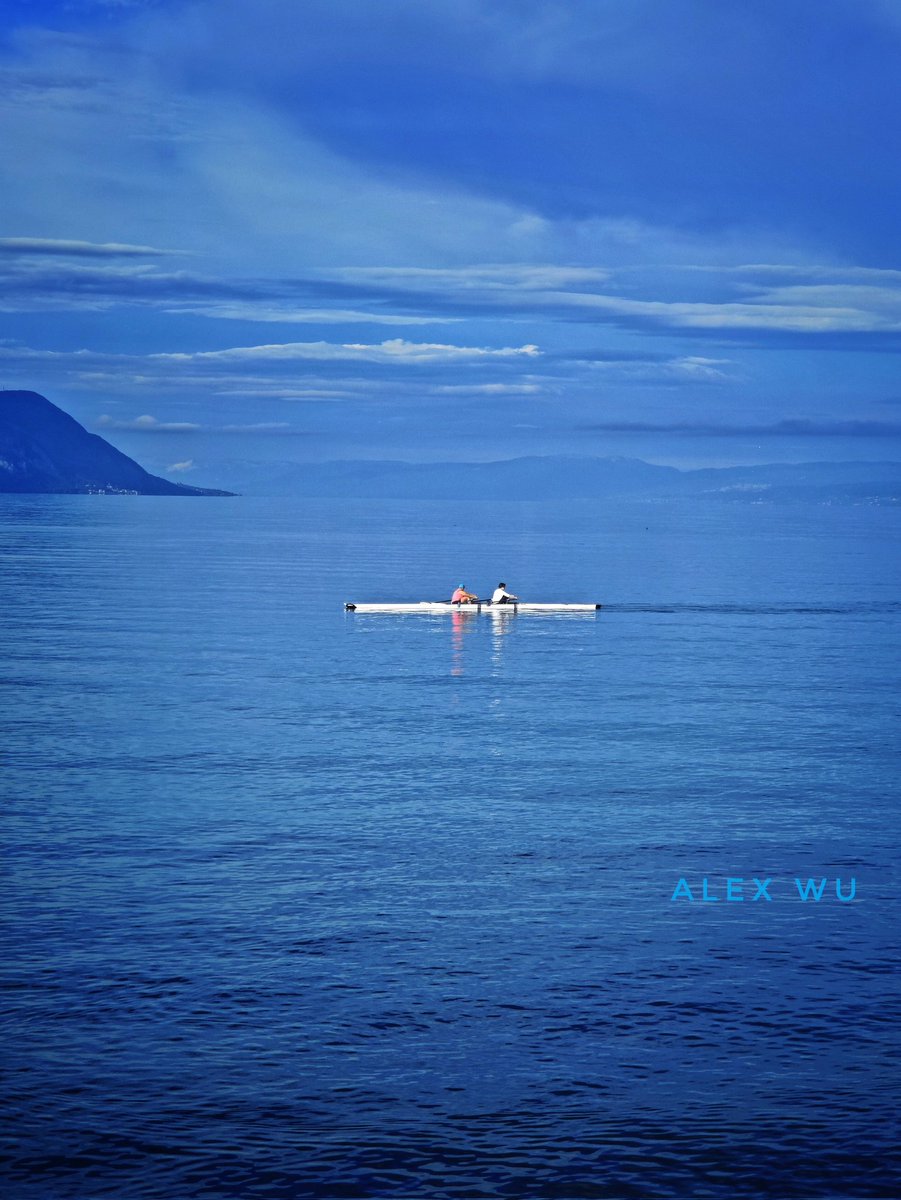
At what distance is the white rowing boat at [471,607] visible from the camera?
13300 centimetres

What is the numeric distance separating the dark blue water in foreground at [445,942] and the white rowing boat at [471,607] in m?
45.0

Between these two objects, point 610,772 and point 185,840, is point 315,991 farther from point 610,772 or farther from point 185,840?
point 610,772

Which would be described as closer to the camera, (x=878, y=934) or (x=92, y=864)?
(x=878, y=934)

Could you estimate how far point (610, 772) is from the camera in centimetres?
Answer: 6272

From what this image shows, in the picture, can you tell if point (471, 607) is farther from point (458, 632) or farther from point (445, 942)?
point (445, 942)

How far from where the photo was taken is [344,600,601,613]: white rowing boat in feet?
436

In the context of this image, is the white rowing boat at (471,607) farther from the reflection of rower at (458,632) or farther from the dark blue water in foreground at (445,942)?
the dark blue water in foreground at (445,942)

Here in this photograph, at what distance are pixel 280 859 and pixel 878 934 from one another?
19.7 meters

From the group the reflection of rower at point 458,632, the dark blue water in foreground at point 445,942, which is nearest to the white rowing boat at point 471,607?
the reflection of rower at point 458,632

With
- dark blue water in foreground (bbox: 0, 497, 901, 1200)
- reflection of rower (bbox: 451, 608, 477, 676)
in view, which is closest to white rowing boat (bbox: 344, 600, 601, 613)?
reflection of rower (bbox: 451, 608, 477, 676)

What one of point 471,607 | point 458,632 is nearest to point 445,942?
point 458,632

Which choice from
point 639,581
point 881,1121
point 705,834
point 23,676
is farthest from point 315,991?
point 639,581

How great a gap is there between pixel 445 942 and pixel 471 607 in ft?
309

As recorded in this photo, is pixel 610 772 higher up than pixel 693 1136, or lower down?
higher up
